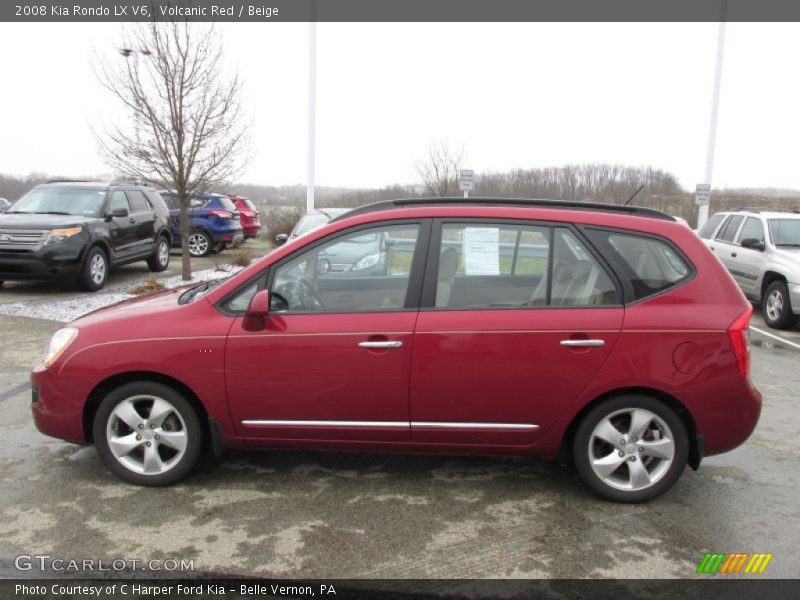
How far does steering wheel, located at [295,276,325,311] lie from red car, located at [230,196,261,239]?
54.3 feet

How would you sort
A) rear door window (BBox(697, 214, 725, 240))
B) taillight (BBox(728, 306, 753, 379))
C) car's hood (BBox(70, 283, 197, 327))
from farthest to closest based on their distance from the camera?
rear door window (BBox(697, 214, 725, 240))
car's hood (BBox(70, 283, 197, 327))
taillight (BBox(728, 306, 753, 379))

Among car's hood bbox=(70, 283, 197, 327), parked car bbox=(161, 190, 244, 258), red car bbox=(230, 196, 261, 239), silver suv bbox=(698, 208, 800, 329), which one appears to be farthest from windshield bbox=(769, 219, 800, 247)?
red car bbox=(230, 196, 261, 239)

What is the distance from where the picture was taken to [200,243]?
16438mm

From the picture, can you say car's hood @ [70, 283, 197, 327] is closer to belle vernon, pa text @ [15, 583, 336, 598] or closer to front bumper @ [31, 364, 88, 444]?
front bumper @ [31, 364, 88, 444]

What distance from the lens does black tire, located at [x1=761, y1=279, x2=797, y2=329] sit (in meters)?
9.00

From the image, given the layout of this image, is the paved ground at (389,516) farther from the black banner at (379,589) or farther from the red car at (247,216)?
the red car at (247,216)

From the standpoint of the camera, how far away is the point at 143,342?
11.5 ft

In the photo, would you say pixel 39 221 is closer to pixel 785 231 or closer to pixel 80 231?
pixel 80 231

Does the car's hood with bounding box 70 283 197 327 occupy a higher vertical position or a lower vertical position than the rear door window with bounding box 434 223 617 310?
lower

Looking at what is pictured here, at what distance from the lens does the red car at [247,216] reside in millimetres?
19750

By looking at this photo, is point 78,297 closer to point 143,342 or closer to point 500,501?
point 143,342

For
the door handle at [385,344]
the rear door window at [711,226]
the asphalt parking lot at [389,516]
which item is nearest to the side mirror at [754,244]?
the rear door window at [711,226]

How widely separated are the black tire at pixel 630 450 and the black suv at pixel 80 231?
347 inches

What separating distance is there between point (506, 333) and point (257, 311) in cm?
136
